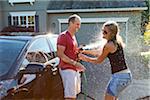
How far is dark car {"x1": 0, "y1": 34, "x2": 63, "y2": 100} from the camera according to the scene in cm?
404

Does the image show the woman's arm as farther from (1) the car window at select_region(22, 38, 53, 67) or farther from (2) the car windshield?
(2) the car windshield

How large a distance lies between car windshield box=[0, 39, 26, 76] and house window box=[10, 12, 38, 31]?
13394 mm

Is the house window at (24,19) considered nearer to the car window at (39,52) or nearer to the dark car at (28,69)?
the car window at (39,52)

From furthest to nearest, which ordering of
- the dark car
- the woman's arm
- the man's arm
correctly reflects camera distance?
the woman's arm < the man's arm < the dark car

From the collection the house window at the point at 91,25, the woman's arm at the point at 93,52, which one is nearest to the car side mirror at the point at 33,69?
the woman's arm at the point at 93,52

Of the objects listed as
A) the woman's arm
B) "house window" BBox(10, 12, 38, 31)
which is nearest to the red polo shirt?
the woman's arm

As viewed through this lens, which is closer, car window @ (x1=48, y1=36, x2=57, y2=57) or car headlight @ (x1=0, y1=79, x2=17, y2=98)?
car headlight @ (x1=0, y1=79, x2=17, y2=98)

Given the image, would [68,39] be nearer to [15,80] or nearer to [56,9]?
[15,80]

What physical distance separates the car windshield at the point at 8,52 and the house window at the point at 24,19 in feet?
43.9

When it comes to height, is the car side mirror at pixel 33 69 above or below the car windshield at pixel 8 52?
below

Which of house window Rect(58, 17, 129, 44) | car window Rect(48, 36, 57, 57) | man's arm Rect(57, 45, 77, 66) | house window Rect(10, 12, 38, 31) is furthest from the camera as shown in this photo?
house window Rect(10, 12, 38, 31)

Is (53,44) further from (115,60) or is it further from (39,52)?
(115,60)

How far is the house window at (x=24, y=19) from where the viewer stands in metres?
18.5

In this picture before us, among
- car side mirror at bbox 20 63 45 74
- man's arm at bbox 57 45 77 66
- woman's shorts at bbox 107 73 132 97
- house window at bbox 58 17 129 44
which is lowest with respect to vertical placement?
woman's shorts at bbox 107 73 132 97
